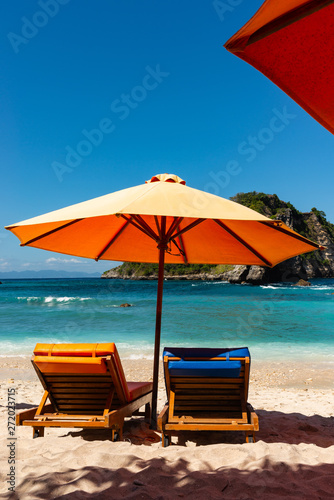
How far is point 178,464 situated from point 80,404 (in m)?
1.21

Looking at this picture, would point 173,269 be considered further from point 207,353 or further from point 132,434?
point 207,353

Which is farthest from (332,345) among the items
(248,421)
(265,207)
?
(265,207)

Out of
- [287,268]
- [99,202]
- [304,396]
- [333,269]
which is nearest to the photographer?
[99,202]

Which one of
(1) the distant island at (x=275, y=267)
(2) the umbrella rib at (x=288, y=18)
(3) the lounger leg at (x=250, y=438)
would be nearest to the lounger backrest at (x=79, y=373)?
(3) the lounger leg at (x=250, y=438)

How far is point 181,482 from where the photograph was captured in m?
2.67

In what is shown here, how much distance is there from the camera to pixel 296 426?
4285mm

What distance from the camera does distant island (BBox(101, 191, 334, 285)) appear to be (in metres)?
62.2

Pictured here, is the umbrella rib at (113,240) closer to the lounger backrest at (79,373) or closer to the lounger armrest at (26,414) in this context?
the lounger backrest at (79,373)

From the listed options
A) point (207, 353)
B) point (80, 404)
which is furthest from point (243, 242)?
point (80, 404)

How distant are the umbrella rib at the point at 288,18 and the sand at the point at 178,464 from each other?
2657mm

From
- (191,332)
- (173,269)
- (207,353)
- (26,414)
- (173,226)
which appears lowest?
(191,332)

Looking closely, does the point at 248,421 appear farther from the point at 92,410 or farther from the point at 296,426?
the point at 92,410

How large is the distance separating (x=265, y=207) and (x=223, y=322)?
Result: 192 ft

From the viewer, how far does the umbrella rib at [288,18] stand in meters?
1.59
